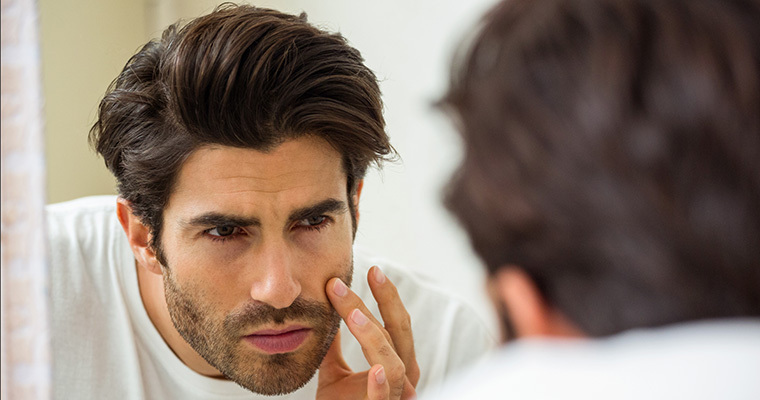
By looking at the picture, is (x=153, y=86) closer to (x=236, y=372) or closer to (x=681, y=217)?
(x=236, y=372)

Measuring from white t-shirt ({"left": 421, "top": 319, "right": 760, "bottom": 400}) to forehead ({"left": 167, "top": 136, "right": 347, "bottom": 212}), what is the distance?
49 cm

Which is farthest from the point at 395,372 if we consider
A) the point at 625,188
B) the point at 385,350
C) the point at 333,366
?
the point at 625,188

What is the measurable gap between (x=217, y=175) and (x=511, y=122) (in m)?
0.53

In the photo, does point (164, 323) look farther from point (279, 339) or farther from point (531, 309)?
point (531, 309)

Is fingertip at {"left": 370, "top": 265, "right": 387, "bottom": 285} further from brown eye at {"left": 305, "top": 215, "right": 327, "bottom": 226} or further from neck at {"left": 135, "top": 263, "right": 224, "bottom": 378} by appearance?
neck at {"left": 135, "top": 263, "right": 224, "bottom": 378}

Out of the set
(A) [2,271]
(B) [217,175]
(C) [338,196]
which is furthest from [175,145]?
(A) [2,271]

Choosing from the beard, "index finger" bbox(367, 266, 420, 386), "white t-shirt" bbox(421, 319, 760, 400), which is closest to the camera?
"white t-shirt" bbox(421, 319, 760, 400)

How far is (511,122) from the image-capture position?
32 cm

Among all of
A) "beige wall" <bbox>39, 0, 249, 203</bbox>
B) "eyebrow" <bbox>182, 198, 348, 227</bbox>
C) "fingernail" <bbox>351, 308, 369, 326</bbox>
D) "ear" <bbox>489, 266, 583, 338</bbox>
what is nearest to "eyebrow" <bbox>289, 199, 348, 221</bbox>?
"eyebrow" <bbox>182, 198, 348, 227</bbox>

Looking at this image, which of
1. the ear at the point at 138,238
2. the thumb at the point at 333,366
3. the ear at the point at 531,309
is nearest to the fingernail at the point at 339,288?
the thumb at the point at 333,366

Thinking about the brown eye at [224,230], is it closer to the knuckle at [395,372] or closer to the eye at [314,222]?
the eye at [314,222]

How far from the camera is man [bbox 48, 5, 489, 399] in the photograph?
0.79 meters

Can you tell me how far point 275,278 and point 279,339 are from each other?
9cm

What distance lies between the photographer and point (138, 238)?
2.91ft
